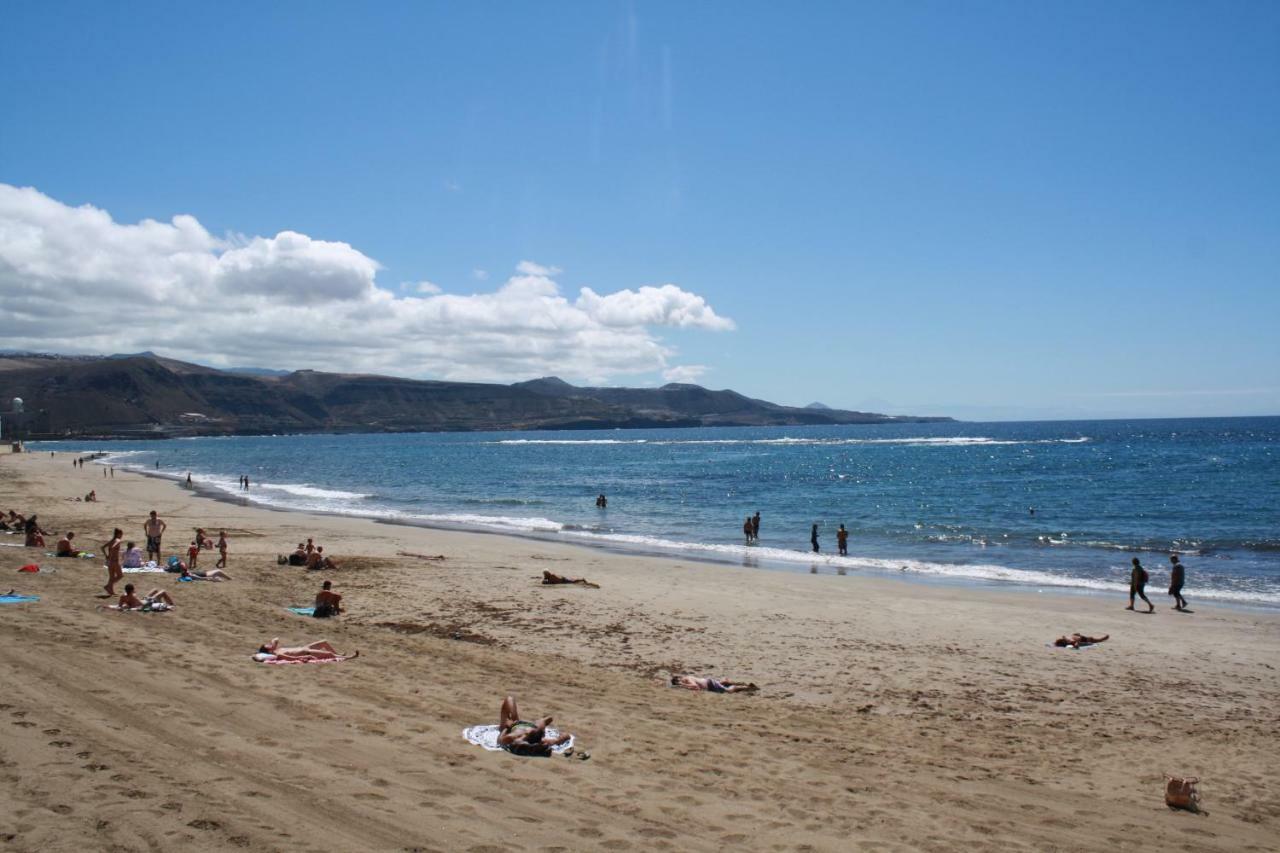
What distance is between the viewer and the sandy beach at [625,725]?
238 inches

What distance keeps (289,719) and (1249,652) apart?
15301 mm

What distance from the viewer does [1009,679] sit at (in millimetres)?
12031

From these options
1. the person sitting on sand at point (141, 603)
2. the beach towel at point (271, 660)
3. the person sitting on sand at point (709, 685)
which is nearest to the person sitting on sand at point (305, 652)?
the beach towel at point (271, 660)

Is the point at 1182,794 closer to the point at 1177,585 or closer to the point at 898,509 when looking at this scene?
the point at 1177,585

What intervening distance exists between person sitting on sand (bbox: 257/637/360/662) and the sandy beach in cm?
26

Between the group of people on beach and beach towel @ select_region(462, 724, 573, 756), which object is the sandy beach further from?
the group of people on beach

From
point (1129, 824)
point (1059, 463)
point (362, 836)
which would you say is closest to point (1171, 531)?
point (1129, 824)

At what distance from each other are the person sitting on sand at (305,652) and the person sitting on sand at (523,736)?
12.0 feet

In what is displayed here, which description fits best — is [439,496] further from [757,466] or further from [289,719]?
[289,719]

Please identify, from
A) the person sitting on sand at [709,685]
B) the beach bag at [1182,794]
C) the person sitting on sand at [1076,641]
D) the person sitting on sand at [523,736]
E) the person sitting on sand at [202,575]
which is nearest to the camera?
the beach bag at [1182,794]

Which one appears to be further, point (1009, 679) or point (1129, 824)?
point (1009, 679)

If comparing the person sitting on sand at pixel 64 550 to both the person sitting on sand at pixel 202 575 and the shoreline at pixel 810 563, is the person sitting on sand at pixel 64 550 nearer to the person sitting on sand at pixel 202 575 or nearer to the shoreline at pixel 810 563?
the person sitting on sand at pixel 202 575

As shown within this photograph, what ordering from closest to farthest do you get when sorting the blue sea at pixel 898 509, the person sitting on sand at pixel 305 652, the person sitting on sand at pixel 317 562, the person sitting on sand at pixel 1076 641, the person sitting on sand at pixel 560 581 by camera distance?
the person sitting on sand at pixel 305 652, the person sitting on sand at pixel 1076 641, the person sitting on sand at pixel 560 581, the person sitting on sand at pixel 317 562, the blue sea at pixel 898 509

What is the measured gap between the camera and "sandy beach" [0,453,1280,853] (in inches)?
238
